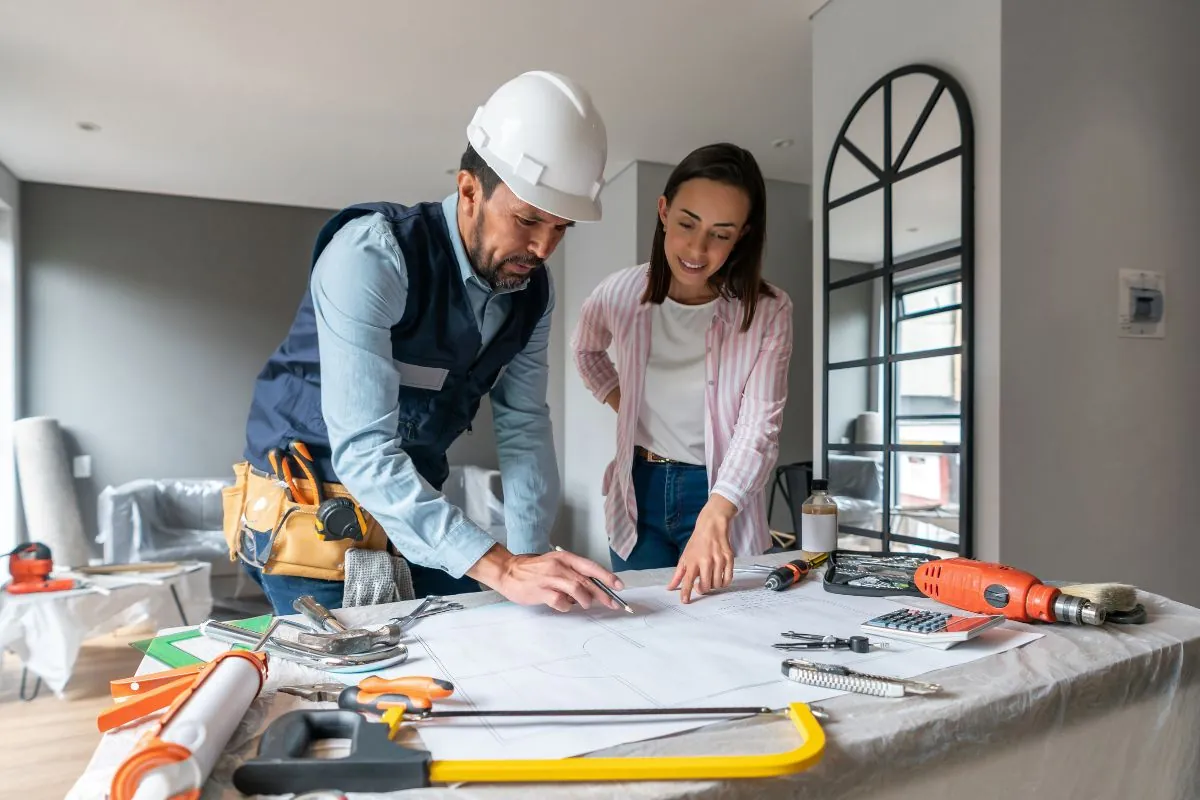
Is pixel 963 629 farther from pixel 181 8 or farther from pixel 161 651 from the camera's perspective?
pixel 181 8

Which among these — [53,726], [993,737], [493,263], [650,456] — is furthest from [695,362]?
[53,726]

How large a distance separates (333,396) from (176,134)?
364 centimetres

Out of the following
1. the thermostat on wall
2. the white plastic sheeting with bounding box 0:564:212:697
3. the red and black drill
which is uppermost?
the thermostat on wall

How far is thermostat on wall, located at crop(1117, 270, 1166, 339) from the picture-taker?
2078 millimetres

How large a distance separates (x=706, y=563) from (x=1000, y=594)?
34 centimetres

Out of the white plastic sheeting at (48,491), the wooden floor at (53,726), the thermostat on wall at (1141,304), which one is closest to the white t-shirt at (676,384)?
the thermostat on wall at (1141,304)

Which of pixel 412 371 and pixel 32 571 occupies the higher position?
pixel 412 371

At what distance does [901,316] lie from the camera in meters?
2.25

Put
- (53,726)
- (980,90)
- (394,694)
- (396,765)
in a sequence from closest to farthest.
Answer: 1. (396,765)
2. (394,694)
3. (980,90)
4. (53,726)

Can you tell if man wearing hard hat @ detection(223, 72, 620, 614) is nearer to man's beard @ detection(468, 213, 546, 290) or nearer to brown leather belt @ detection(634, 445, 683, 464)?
man's beard @ detection(468, 213, 546, 290)

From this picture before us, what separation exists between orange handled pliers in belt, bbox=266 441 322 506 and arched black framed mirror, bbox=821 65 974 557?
1635mm

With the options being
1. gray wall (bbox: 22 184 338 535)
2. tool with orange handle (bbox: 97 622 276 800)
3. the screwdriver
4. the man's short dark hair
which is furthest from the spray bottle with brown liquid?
gray wall (bbox: 22 184 338 535)

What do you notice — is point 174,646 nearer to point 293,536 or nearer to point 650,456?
point 293,536

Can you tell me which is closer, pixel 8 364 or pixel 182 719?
pixel 182 719
